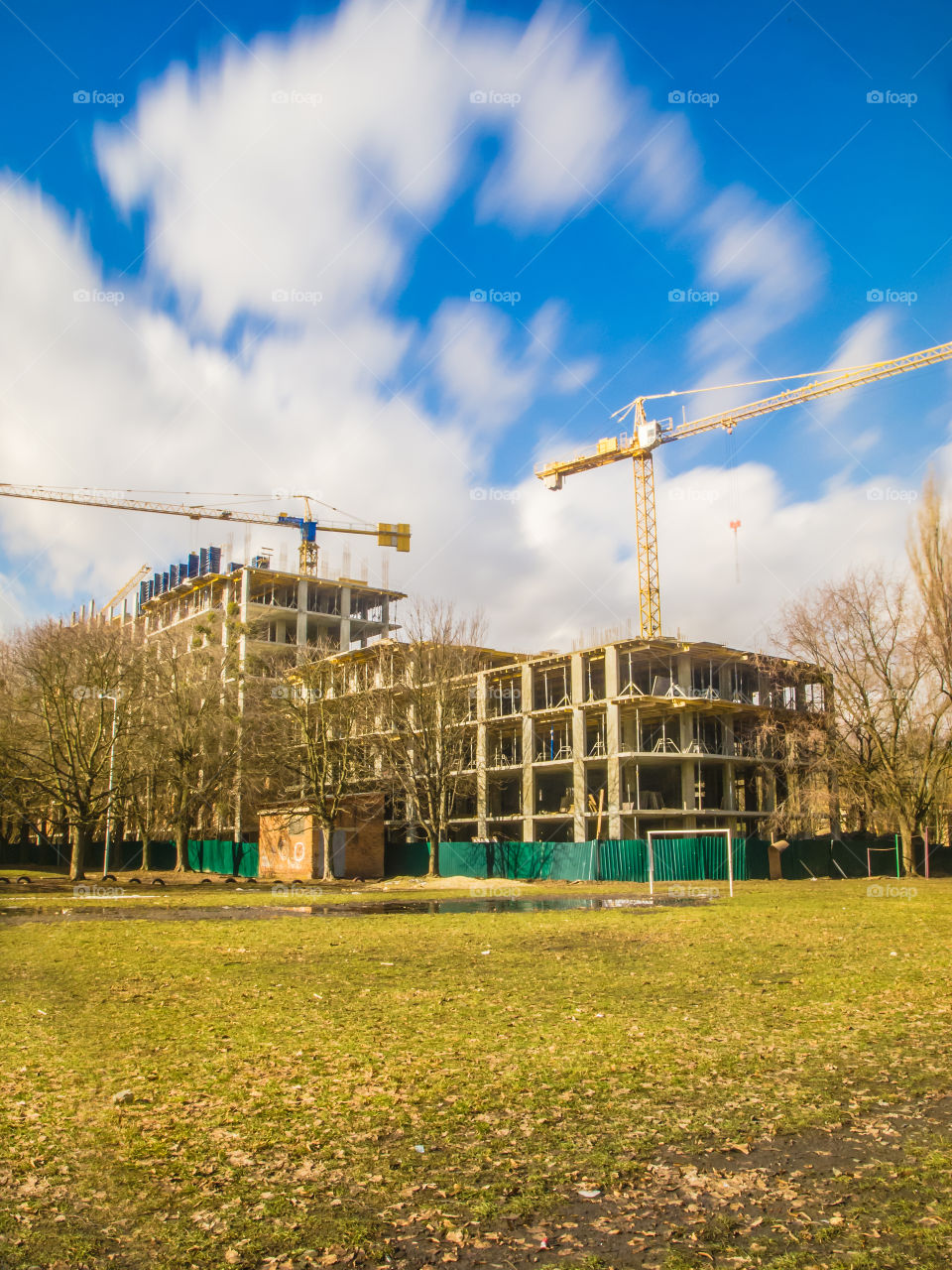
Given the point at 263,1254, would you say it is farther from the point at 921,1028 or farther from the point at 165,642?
the point at 165,642

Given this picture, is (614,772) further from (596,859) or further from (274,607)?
(274,607)

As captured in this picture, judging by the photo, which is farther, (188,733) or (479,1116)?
(188,733)

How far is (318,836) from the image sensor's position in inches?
1994

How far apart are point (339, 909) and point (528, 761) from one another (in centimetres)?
3189

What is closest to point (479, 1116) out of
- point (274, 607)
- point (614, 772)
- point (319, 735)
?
point (319, 735)

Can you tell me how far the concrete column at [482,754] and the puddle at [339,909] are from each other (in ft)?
86.9

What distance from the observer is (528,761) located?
5688cm

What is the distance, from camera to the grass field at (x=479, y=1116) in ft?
13.5

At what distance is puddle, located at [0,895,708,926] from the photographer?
22.0m

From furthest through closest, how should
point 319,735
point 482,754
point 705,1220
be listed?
point 482,754, point 319,735, point 705,1220

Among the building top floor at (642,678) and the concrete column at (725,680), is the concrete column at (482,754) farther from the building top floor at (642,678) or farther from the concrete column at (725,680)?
the concrete column at (725,680)

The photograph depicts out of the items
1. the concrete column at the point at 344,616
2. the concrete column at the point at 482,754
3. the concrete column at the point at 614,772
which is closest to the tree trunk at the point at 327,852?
the concrete column at the point at 482,754

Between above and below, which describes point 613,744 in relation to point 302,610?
below

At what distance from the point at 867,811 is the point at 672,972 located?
133 feet
